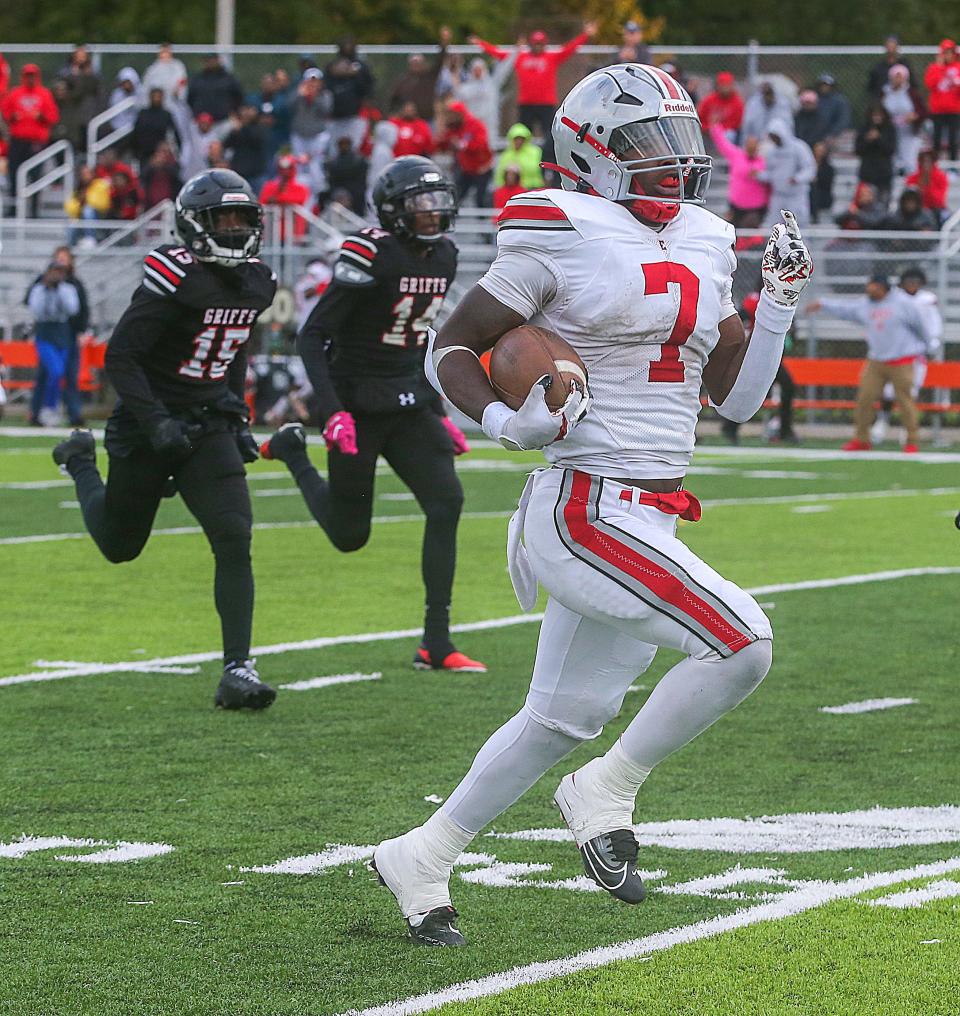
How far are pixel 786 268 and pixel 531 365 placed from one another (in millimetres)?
629

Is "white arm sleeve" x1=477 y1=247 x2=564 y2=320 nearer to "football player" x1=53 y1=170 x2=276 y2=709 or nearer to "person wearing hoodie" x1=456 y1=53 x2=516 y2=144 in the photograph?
"football player" x1=53 y1=170 x2=276 y2=709

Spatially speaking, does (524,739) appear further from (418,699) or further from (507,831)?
(418,699)

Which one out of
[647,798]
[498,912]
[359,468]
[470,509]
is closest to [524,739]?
[498,912]

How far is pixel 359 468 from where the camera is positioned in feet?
24.7

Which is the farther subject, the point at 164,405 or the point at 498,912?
the point at 164,405

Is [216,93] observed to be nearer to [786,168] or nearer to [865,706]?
[786,168]

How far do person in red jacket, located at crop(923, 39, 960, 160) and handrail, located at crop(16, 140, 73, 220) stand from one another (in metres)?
10.5

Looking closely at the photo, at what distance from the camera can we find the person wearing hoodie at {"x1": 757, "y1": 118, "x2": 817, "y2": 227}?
70.8 feet

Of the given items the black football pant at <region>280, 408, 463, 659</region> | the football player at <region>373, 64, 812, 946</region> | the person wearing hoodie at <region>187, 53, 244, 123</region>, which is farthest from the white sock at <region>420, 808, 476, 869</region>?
the person wearing hoodie at <region>187, 53, 244, 123</region>

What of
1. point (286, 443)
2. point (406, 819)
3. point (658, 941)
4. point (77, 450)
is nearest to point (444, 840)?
point (658, 941)

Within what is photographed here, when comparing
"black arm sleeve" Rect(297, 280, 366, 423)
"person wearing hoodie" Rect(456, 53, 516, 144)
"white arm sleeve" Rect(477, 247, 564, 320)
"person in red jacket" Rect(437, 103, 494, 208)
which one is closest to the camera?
"white arm sleeve" Rect(477, 247, 564, 320)

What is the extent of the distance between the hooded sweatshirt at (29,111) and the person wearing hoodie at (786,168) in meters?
9.16

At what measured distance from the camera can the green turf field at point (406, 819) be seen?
383 cm

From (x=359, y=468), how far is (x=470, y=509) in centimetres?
597
